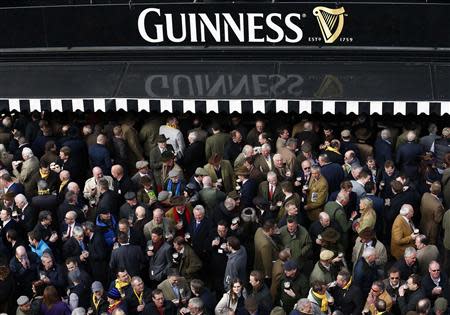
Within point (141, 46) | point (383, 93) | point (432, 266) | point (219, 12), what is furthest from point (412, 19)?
point (432, 266)

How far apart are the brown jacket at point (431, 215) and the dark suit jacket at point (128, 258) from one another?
3.63 meters

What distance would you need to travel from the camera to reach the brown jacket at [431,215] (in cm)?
1591

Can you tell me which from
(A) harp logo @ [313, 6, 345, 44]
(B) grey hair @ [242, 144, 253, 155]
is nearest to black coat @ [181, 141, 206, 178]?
(B) grey hair @ [242, 144, 253, 155]

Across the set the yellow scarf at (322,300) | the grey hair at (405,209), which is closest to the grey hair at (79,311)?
the yellow scarf at (322,300)

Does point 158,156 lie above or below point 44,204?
above

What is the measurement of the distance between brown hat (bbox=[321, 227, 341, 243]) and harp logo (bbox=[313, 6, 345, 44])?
4.52 m

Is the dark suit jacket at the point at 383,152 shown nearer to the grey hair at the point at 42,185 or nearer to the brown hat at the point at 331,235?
the brown hat at the point at 331,235

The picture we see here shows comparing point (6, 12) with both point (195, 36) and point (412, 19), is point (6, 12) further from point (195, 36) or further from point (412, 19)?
point (412, 19)

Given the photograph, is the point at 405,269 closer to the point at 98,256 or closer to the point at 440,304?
the point at 440,304

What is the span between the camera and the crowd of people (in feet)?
48.1

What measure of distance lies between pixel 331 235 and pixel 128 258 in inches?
97.7

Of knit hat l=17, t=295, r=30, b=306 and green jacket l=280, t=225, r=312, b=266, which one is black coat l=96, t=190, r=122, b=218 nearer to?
knit hat l=17, t=295, r=30, b=306

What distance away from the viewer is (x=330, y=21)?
742 inches

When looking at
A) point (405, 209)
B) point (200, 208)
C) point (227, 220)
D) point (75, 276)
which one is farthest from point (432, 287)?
point (75, 276)
